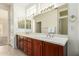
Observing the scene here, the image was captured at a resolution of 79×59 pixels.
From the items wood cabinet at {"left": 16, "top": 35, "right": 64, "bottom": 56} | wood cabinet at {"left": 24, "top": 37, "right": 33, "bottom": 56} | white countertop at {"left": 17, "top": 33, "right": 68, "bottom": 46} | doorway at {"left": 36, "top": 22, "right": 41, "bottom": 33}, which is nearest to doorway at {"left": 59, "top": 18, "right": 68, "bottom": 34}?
white countertop at {"left": 17, "top": 33, "right": 68, "bottom": 46}

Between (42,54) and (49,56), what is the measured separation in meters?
0.12

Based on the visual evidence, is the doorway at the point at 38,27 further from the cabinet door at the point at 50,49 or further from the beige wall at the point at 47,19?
the cabinet door at the point at 50,49

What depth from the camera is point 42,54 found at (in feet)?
6.48

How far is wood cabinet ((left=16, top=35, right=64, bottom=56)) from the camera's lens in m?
1.82

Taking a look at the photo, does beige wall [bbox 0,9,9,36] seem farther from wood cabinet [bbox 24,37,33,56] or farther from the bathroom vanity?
wood cabinet [bbox 24,37,33,56]

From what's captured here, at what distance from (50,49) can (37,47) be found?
0.25m

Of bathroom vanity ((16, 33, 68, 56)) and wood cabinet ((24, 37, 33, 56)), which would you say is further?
wood cabinet ((24, 37, 33, 56))

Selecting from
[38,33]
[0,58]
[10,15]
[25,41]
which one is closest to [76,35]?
[38,33]

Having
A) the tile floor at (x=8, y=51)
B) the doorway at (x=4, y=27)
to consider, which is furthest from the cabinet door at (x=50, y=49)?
the doorway at (x=4, y=27)

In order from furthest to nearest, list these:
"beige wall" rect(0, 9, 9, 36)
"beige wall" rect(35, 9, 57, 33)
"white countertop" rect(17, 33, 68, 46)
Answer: "beige wall" rect(0, 9, 9, 36), "beige wall" rect(35, 9, 57, 33), "white countertop" rect(17, 33, 68, 46)

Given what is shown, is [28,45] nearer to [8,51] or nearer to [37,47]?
[37,47]

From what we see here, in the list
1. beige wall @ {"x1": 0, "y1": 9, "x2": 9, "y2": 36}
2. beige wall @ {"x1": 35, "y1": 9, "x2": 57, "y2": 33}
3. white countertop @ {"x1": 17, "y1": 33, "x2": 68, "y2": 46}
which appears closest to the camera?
white countertop @ {"x1": 17, "y1": 33, "x2": 68, "y2": 46}

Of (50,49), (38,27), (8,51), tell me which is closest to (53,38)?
(50,49)

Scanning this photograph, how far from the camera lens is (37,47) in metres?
2.05
